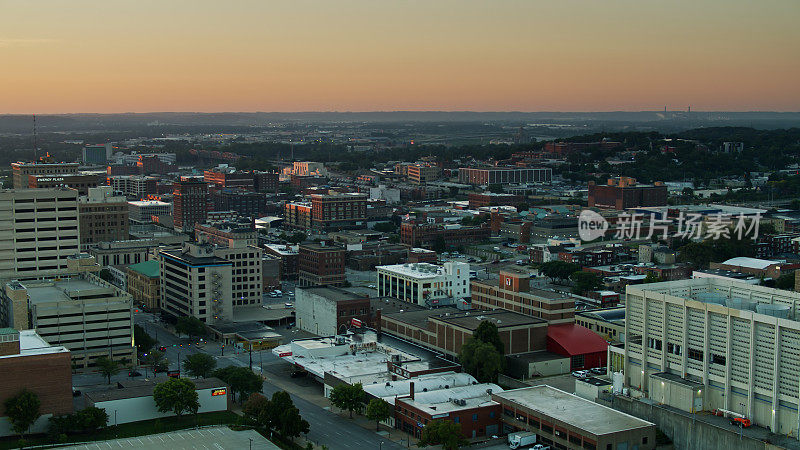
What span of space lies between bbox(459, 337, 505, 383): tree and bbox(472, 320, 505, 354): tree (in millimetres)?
943

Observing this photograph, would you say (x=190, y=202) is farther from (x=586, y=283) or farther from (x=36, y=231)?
(x=586, y=283)

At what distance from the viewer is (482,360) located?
3359cm

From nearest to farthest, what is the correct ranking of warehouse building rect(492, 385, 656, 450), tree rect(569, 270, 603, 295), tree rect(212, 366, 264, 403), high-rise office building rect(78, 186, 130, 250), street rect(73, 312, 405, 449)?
warehouse building rect(492, 385, 656, 450) < street rect(73, 312, 405, 449) < tree rect(212, 366, 264, 403) < tree rect(569, 270, 603, 295) < high-rise office building rect(78, 186, 130, 250)

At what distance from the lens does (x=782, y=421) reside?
2648 cm

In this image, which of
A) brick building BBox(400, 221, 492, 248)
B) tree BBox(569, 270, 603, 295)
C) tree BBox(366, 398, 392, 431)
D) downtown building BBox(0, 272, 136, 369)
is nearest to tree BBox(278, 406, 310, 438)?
tree BBox(366, 398, 392, 431)

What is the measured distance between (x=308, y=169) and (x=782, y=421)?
311 feet

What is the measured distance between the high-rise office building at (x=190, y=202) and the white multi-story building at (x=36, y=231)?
96.6 feet

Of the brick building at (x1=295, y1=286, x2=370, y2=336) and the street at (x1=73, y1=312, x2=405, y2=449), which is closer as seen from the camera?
the street at (x1=73, y1=312, x2=405, y2=449)

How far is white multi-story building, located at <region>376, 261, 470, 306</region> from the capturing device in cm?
4581

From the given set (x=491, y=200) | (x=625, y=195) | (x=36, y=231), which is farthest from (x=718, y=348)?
(x=491, y=200)

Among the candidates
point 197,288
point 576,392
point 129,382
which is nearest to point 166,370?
point 129,382

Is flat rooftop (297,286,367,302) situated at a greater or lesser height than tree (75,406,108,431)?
greater

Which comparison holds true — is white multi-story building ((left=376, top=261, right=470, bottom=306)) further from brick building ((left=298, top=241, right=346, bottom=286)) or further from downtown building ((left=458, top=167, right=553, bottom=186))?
downtown building ((left=458, top=167, right=553, bottom=186))

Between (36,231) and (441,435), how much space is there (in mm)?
27581
